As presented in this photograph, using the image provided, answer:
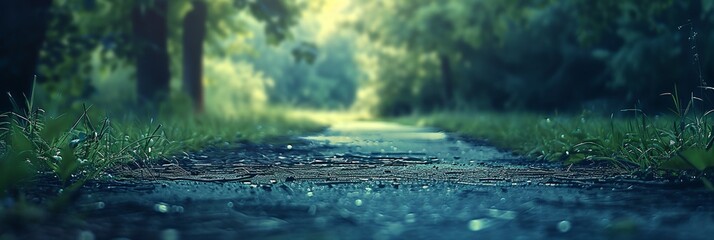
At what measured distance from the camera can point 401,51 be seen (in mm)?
37344

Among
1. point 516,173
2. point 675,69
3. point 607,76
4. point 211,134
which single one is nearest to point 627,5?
point 675,69

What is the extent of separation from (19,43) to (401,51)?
2846cm

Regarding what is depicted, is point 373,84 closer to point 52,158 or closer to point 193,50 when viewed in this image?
point 193,50

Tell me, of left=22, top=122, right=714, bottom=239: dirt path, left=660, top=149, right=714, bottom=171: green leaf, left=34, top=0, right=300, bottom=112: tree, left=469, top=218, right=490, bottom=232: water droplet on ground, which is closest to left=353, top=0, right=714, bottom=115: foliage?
left=660, top=149, right=714, bottom=171: green leaf

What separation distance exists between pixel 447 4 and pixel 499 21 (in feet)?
12.8

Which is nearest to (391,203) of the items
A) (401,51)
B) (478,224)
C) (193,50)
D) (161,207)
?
(478,224)

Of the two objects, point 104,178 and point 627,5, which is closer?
point 104,178

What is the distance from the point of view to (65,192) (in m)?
4.09

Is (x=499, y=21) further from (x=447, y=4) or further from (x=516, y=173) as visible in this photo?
(x=516, y=173)

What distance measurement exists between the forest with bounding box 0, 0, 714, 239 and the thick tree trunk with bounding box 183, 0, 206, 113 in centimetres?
3

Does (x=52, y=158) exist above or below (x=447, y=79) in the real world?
below

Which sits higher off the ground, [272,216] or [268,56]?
[268,56]

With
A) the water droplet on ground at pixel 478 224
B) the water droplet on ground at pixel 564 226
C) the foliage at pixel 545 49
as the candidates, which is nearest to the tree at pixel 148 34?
the foliage at pixel 545 49

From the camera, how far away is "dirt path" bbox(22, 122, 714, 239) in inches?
124
